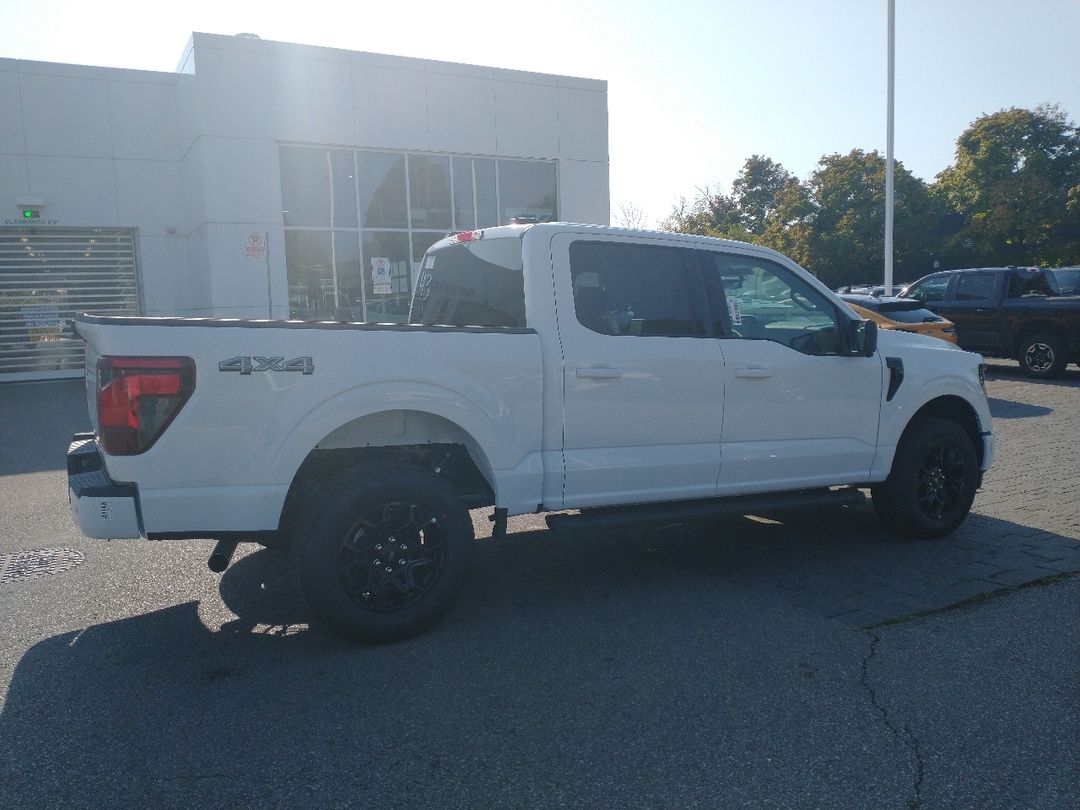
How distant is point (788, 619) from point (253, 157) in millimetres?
14680

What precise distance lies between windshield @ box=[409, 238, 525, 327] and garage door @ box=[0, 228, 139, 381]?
14652 millimetres

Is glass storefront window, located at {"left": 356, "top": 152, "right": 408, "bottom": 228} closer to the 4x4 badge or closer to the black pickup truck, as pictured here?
the black pickup truck

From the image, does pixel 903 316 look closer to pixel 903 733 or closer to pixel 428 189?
pixel 428 189

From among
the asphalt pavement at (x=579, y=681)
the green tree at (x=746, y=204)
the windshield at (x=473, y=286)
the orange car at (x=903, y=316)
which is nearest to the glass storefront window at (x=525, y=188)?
the orange car at (x=903, y=316)

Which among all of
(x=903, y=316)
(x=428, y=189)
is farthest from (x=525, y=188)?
(x=903, y=316)

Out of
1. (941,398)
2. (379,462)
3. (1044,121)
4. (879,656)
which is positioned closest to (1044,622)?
(879,656)

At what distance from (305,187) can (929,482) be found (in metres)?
13.9

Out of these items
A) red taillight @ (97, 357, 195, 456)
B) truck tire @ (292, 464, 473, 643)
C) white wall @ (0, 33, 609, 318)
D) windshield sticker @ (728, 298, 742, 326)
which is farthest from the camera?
white wall @ (0, 33, 609, 318)

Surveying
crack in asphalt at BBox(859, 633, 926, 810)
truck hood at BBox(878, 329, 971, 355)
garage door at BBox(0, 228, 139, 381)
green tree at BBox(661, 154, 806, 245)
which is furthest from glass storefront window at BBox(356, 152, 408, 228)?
green tree at BBox(661, 154, 806, 245)

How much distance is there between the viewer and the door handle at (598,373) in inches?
189

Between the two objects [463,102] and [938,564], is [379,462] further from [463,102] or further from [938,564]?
[463,102]

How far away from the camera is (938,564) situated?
5.58 m

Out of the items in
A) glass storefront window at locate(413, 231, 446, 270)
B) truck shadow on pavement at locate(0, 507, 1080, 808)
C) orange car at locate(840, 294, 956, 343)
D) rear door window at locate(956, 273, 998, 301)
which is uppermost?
glass storefront window at locate(413, 231, 446, 270)

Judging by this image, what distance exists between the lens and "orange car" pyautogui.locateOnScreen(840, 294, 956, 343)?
12.8 meters
